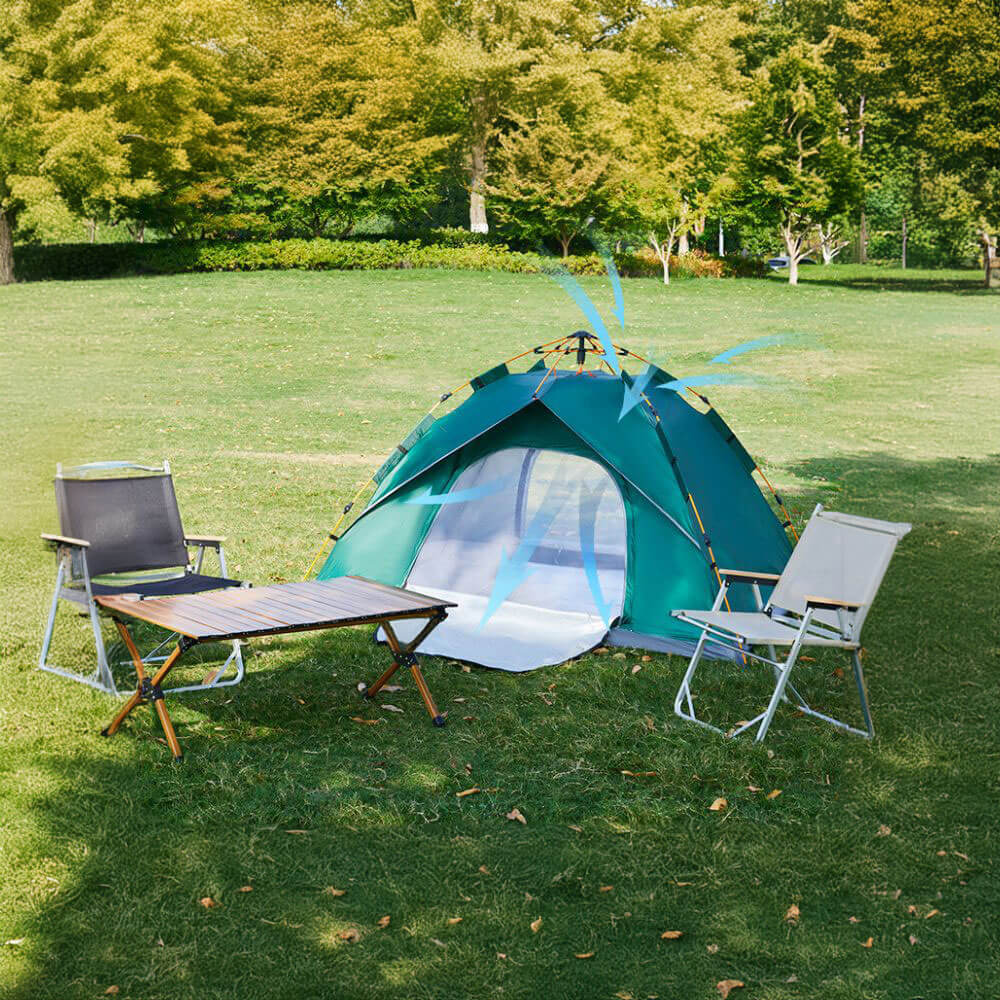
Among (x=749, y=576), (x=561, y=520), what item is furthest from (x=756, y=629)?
(x=561, y=520)

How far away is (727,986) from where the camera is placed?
365cm

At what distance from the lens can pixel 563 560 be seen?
7758 mm

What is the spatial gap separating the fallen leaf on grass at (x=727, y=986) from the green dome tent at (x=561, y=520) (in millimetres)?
2954

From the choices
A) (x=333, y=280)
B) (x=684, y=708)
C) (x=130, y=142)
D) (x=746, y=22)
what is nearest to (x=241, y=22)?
(x=130, y=142)

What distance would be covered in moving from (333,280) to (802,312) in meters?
10.7

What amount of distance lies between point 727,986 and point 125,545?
413cm

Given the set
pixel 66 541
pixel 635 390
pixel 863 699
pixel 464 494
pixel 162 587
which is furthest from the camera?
pixel 464 494

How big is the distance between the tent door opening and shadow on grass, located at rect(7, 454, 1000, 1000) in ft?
2.82

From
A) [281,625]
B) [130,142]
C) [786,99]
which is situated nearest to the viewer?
[281,625]

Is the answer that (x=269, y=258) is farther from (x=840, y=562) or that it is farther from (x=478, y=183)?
(x=840, y=562)

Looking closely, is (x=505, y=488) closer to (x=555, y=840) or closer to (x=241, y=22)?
(x=555, y=840)

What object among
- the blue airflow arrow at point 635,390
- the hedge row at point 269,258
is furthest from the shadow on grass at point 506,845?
the hedge row at point 269,258

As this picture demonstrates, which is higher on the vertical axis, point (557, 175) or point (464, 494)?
point (557, 175)

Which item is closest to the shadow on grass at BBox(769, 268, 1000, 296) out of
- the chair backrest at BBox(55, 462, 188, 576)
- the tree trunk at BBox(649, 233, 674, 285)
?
the tree trunk at BBox(649, 233, 674, 285)
